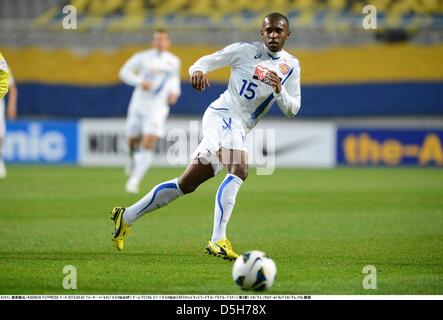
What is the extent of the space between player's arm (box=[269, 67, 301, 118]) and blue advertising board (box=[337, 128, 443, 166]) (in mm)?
12889

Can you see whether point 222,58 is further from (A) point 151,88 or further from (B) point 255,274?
(A) point 151,88

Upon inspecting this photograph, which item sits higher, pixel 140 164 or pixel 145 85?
pixel 145 85

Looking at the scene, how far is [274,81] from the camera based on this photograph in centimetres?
749

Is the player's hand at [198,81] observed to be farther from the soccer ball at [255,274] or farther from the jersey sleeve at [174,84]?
the jersey sleeve at [174,84]

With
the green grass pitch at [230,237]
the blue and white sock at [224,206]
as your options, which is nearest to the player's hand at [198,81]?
the blue and white sock at [224,206]

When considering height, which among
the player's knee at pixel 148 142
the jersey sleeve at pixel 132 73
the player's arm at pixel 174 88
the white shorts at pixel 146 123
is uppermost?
the jersey sleeve at pixel 132 73

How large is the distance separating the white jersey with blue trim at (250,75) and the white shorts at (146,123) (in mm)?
7752

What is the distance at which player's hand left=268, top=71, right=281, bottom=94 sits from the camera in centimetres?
748

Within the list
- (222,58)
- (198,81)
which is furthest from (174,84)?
(198,81)

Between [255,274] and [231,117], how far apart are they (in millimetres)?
2098

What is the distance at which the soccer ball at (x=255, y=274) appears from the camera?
641 centimetres

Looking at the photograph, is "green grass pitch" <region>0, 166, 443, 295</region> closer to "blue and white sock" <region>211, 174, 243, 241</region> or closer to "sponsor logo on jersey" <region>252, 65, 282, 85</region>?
"blue and white sock" <region>211, 174, 243, 241</region>

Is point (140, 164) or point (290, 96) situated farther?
point (140, 164)
